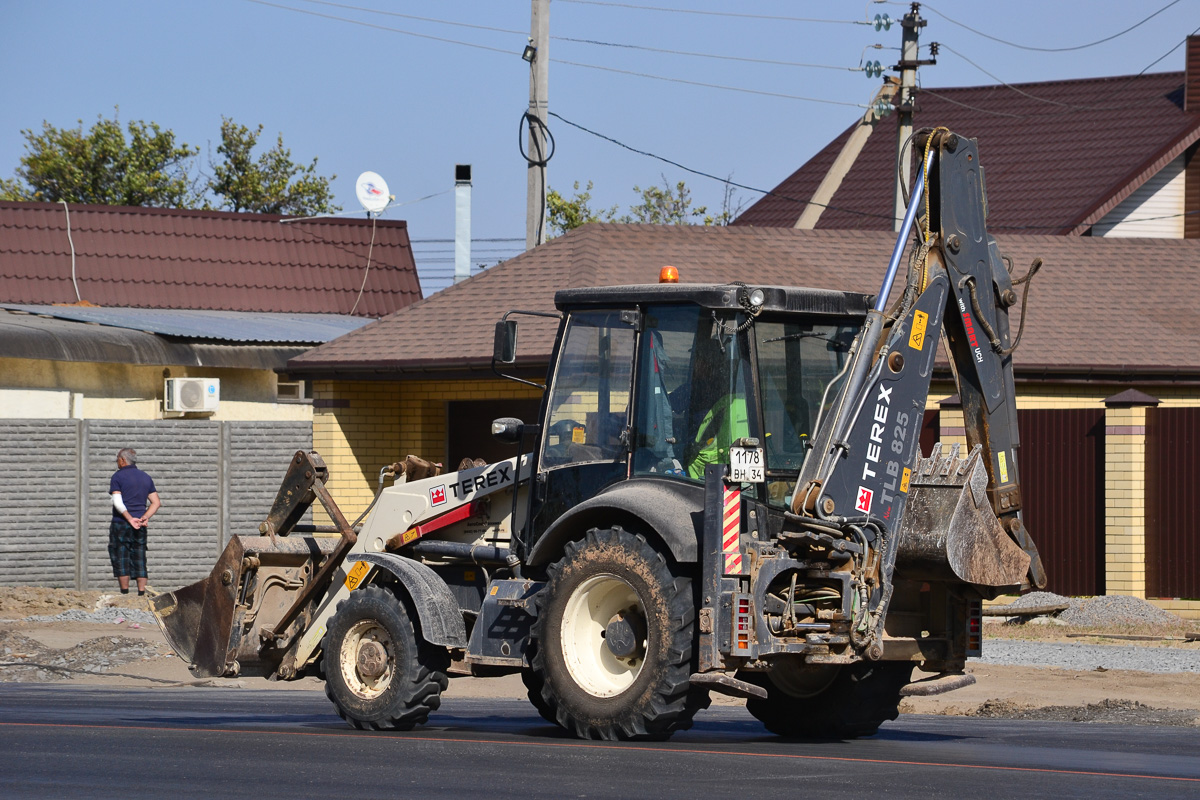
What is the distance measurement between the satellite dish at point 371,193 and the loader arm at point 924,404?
62.6 feet

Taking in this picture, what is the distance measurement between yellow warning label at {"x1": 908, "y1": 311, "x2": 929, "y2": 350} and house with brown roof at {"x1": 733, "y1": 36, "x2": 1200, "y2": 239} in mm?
22199

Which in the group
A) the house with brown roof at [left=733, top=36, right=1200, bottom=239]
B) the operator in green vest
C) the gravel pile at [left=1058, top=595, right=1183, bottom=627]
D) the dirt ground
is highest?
the house with brown roof at [left=733, top=36, right=1200, bottom=239]

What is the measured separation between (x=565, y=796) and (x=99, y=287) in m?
20.3

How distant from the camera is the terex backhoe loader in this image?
28.7 feet

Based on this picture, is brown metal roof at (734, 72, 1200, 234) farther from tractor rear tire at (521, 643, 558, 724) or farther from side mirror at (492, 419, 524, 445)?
side mirror at (492, 419, 524, 445)

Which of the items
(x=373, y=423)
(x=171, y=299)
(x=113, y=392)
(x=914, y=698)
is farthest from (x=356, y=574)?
(x=171, y=299)

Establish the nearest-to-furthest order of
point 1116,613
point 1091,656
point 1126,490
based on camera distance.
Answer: point 1091,656
point 1116,613
point 1126,490

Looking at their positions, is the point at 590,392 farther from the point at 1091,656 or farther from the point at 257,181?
the point at 257,181

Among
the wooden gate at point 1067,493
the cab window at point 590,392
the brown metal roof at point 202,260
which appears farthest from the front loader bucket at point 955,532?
the brown metal roof at point 202,260

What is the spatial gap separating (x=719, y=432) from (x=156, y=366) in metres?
14.9

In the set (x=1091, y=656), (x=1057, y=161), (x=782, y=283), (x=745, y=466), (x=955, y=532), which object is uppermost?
(x=1057, y=161)

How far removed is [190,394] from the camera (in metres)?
22.2

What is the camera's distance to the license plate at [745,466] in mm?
8711

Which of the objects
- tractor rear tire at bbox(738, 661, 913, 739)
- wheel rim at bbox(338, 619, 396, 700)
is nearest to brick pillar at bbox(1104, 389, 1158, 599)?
tractor rear tire at bbox(738, 661, 913, 739)
